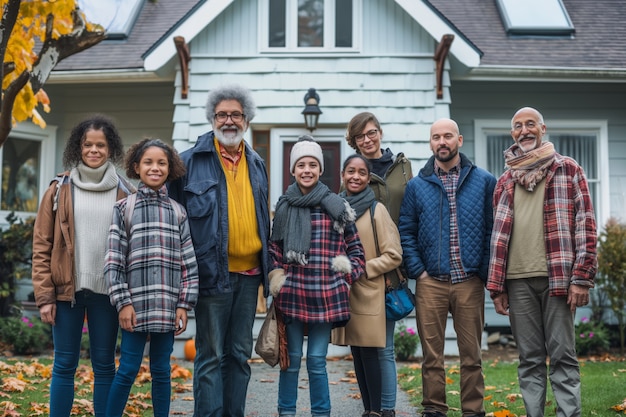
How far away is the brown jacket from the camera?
3.88m

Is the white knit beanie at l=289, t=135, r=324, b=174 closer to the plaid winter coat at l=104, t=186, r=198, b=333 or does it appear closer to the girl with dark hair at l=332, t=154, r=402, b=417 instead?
the girl with dark hair at l=332, t=154, r=402, b=417

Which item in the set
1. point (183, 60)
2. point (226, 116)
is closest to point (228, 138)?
point (226, 116)

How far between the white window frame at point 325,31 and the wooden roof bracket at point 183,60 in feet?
3.12

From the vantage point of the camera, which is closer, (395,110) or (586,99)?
(395,110)

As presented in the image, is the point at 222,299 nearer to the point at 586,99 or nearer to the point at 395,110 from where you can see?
the point at 395,110

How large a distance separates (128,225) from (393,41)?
19.1 ft

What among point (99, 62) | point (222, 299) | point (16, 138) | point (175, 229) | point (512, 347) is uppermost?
point (99, 62)

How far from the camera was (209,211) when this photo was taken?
4047mm

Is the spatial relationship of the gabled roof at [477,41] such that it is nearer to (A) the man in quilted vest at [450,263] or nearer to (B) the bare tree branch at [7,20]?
(B) the bare tree branch at [7,20]

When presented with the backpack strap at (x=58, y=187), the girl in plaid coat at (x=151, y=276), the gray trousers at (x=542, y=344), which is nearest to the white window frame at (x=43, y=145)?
the backpack strap at (x=58, y=187)

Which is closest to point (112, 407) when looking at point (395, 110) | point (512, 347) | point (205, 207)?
point (205, 207)

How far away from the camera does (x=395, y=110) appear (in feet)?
28.9

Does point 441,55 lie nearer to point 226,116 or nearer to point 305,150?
point 305,150

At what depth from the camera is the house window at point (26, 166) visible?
10.2m
